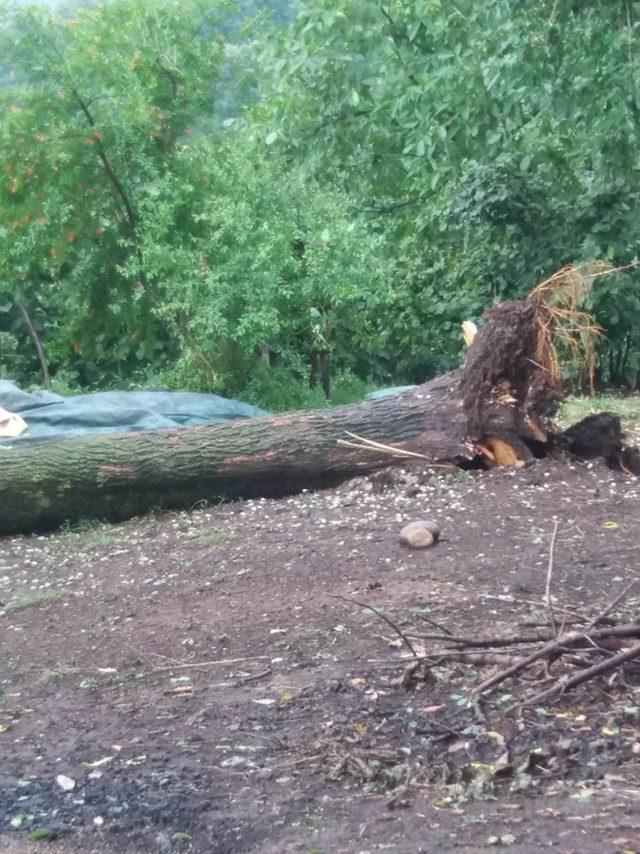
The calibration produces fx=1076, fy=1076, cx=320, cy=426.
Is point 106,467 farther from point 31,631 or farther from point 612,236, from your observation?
point 612,236

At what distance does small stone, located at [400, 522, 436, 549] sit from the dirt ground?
0.19ft

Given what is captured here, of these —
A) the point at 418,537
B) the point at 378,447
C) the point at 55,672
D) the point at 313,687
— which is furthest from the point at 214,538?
the point at 313,687

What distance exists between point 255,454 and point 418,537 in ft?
6.34

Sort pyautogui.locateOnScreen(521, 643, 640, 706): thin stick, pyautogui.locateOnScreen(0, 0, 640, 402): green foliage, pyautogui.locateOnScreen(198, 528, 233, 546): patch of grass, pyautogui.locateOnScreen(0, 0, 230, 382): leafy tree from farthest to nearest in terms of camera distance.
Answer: pyautogui.locateOnScreen(0, 0, 230, 382): leafy tree, pyautogui.locateOnScreen(0, 0, 640, 402): green foliage, pyautogui.locateOnScreen(198, 528, 233, 546): patch of grass, pyautogui.locateOnScreen(521, 643, 640, 706): thin stick

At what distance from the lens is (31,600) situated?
5727 mm

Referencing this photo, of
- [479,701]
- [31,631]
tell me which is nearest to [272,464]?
[31,631]

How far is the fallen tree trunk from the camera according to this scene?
709 cm

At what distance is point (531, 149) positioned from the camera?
10.8 m

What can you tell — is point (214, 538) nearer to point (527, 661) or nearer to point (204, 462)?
point (204, 462)

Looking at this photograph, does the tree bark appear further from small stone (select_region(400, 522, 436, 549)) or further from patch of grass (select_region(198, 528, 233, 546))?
small stone (select_region(400, 522, 436, 549))

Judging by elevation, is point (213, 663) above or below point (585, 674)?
below

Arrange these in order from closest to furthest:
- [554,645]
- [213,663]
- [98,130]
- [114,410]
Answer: [554,645], [213,663], [114,410], [98,130]

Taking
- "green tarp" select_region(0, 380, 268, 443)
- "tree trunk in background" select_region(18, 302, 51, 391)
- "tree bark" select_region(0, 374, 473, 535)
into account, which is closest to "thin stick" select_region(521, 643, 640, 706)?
"tree bark" select_region(0, 374, 473, 535)

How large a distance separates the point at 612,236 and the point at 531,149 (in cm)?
184
